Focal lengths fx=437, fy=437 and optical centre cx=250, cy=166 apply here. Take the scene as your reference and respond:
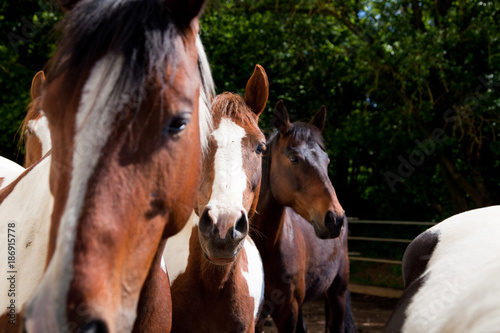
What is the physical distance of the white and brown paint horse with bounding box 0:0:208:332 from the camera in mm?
997

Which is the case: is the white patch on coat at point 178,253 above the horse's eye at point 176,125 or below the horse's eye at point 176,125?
below

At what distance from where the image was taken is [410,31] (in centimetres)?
765

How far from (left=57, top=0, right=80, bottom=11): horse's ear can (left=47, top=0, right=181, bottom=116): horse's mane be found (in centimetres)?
18

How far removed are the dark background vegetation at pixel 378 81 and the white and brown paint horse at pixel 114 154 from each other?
20.1 ft

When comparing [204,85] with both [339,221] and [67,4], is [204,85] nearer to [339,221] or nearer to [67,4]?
[67,4]

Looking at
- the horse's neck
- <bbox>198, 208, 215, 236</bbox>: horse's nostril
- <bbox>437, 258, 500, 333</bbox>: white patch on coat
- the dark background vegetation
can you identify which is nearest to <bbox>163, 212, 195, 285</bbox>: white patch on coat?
<bbox>198, 208, 215, 236</bbox>: horse's nostril

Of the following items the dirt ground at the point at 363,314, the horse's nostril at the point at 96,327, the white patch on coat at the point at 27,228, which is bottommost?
the dirt ground at the point at 363,314

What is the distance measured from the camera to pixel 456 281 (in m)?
1.78

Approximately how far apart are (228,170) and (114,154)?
1239 millimetres

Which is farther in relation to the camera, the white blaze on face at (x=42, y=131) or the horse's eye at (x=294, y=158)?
the horse's eye at (x=294, y=158)

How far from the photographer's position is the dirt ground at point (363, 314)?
6861 millimetres

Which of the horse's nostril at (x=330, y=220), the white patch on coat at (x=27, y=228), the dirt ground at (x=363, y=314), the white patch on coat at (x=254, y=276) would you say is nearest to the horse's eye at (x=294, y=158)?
the horse's nostril at (x=330, y=220)

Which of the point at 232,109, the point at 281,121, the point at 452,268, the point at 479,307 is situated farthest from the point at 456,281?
the point at 281,121

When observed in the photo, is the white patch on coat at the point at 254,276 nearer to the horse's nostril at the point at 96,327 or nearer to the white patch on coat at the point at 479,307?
the white patch on coat at the point at 479,307
